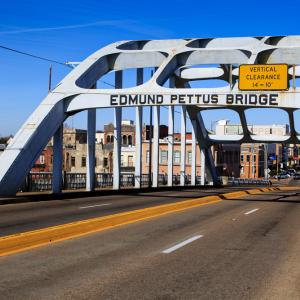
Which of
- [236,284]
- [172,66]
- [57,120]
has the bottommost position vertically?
[236,284]

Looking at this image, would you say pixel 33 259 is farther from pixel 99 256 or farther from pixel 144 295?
pixel 144 295

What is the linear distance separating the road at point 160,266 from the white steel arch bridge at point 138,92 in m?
13.6

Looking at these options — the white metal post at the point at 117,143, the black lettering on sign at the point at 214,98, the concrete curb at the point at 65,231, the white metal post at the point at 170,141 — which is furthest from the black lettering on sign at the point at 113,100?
the white metal post at the point at 170,141

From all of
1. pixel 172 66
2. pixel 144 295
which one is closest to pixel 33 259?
pixel 144 295

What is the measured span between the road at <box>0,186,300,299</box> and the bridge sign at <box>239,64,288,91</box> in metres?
14.1

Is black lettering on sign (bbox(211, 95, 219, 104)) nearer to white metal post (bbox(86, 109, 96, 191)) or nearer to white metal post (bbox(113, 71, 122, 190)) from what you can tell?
white metal post (bbox(86, 109, 96, 191))

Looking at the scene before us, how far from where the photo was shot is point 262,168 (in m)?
151

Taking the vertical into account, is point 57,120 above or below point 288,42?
below

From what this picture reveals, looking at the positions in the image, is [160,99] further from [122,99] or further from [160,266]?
[160,266]

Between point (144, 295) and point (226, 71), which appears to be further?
point (226, 71)

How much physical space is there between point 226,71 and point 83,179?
15.5 m

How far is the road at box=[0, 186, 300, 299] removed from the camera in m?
6.89

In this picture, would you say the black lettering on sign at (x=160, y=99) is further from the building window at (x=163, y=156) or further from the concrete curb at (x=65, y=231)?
the building window at (x=163, y=156)

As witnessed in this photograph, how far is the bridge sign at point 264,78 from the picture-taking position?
26.9 m
